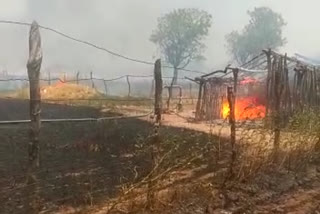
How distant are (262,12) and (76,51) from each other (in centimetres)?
5092

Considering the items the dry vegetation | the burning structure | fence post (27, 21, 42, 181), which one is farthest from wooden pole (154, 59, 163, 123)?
the burning structure

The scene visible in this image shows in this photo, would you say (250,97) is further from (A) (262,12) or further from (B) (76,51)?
(B) (76,51)

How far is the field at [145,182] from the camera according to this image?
711 cm

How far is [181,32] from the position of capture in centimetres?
5803

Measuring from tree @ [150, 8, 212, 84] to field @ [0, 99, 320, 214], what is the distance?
153ft

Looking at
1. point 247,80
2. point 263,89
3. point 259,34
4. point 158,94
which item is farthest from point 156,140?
point 259,34

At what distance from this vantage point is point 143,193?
698 centimetres

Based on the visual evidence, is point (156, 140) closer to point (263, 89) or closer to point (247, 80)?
point (247, 80)

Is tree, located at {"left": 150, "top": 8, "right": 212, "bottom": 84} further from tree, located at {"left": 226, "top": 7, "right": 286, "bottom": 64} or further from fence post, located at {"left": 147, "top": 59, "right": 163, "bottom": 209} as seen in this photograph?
fence post, located at {"left": 147, "top": 59, "right": 163, "bottom": 209}

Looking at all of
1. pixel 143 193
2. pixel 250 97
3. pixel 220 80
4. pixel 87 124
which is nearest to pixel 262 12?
pixel 250 97

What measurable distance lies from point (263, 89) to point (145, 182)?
2165 cm

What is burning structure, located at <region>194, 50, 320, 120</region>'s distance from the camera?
52.4 feet

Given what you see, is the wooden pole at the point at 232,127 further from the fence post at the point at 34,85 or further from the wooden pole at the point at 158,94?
the fence post at the point at 34,85

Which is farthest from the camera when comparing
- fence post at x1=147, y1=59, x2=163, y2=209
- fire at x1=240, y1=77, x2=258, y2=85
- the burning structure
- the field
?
fire at x1=240, y1=77, x2=258, y2=85
